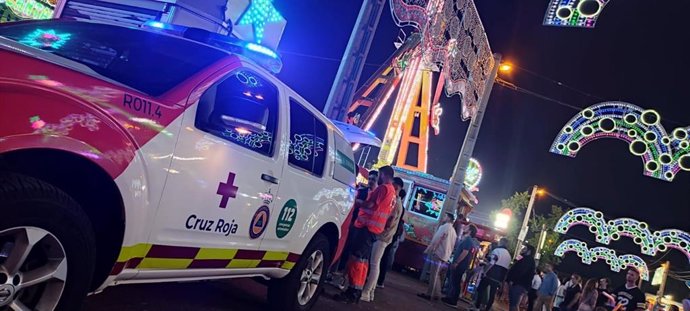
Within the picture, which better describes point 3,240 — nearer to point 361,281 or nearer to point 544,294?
point 361,281

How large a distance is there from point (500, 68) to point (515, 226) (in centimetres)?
3193

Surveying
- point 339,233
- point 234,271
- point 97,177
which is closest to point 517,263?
point 339,233

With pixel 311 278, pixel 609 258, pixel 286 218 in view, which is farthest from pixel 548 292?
pixel 609 258

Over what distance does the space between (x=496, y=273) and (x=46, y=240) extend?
8882 millimetres

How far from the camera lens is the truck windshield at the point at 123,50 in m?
2.86

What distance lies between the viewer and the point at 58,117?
2170 mm

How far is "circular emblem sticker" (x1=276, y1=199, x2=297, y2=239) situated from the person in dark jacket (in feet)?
20.2

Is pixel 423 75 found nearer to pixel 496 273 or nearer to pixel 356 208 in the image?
pixel 496 273

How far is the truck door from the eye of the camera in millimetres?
2920

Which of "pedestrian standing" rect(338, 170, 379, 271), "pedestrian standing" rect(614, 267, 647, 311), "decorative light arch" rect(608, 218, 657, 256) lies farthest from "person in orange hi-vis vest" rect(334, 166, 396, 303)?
"decorative light arch" rect(608, 218, 657, 256)

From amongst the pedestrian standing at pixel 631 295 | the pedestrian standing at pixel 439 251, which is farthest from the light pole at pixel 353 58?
the pedestrian standing at pixel 631 295

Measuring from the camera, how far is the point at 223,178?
3.22m

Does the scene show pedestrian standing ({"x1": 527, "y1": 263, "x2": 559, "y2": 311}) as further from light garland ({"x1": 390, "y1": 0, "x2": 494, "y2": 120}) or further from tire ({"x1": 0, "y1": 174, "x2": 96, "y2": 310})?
tire ({"x1": 0, "y1": 174, "x2": 96, "y2": 310})

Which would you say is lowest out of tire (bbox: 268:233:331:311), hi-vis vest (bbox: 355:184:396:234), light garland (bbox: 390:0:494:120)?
tire (bbox: 268:233:331:311)
